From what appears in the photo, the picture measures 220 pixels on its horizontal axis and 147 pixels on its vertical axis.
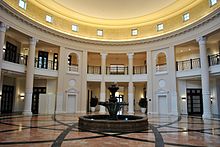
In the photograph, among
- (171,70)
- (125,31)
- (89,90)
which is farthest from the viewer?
(89,90)

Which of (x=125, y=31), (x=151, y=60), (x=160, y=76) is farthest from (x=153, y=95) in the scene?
(x=125, y=31)

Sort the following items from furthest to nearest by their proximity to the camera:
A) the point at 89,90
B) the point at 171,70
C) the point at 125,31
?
the point at 89,90 < the point at 125,31 < the point at 171,70

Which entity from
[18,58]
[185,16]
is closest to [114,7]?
[185,16]

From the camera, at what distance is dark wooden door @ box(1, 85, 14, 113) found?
57.0 ft

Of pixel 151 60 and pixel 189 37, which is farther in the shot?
pixel 151 60

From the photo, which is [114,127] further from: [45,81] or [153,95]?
[45,81]

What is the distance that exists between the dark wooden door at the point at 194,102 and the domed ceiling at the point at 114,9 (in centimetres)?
781

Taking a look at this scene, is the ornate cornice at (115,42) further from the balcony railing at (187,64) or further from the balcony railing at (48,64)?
the balcony railing at (48,64)

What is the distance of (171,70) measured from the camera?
18.0m

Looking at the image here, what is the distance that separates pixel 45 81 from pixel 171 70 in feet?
40.0

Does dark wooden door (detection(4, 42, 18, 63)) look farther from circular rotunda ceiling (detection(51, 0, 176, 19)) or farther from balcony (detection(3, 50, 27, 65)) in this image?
circular rotunda ceiling (detection(51, 0, 176, 19))

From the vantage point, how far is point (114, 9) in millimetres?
18188

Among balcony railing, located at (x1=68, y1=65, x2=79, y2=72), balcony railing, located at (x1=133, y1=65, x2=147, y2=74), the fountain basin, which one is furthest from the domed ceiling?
the fountain basin

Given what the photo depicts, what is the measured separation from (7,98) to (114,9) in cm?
1283
